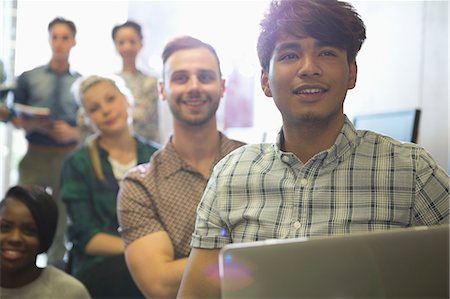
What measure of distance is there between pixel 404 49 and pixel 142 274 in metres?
1.22

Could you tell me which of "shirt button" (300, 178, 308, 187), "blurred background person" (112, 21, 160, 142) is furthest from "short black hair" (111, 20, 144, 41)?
"shirt button" (300, 178, 308, 187)

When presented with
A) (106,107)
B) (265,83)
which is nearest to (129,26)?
(106,107)

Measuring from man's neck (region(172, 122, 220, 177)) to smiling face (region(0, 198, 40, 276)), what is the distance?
39 centimetres

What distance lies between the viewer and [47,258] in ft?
8.24

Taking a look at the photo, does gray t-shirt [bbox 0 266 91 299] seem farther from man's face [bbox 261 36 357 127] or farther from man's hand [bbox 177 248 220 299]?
man's face [bbox 261 36 357 127]

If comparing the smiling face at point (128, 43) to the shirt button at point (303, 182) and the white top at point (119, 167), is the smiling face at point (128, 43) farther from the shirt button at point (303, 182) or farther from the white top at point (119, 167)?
the shirt button at point (303, 182)

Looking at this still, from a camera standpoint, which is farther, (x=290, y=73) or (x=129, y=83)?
(x=129, y=83)

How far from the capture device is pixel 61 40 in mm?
2857

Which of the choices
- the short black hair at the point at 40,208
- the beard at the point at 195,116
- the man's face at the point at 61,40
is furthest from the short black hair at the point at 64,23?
the beard at the point at 195,116

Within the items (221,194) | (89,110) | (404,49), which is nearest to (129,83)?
(89,110)

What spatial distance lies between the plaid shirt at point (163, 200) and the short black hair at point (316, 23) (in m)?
0.51

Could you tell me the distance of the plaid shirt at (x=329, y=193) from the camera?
0.92 meters

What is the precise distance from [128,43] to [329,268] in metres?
2.27

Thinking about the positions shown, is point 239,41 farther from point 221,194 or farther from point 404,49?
point 221,194
